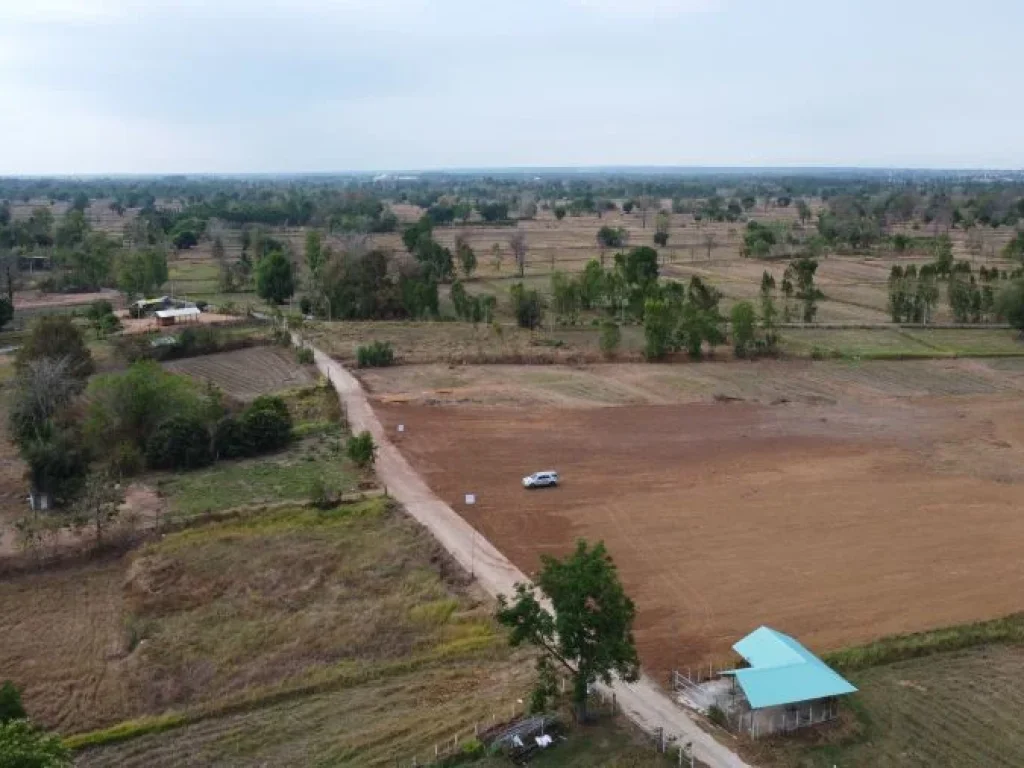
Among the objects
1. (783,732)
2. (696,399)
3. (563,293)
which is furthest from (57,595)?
(563,293)

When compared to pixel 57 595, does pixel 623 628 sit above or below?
above

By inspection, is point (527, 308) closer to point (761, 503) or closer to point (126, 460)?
point (126, 460)

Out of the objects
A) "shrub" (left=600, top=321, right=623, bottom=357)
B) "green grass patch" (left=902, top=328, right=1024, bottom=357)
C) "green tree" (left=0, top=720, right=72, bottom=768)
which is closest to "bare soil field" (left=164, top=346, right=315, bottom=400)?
"shrub" (left=600, top=321, right=623, bottom=357)

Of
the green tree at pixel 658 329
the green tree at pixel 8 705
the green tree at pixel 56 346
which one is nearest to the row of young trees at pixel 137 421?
the green tree at pixel 56 346

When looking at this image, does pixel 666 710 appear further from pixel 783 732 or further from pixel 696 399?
pixel 696 399

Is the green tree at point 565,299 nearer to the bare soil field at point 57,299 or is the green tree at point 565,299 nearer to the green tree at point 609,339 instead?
the green tree at point 609,339
